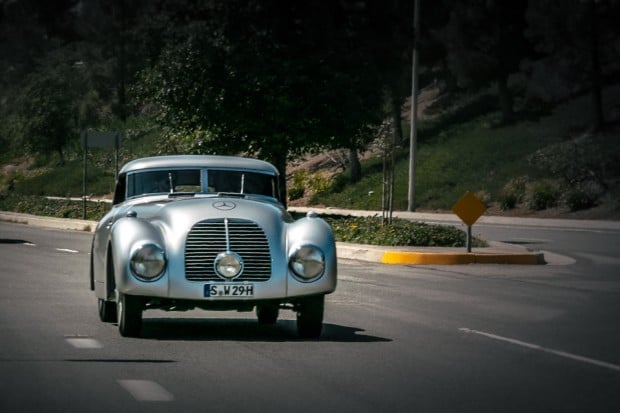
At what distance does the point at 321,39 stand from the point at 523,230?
A: 25.2ft

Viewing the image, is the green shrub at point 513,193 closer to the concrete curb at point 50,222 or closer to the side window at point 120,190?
the concrete curb at point 50,222

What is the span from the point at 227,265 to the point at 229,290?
0.72ft

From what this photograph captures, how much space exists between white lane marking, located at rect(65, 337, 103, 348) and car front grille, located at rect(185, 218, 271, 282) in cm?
98

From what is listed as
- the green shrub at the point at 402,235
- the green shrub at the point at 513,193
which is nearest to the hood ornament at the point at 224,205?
the green shrub at the point at 402,235

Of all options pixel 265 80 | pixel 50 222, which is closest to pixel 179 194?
pixel 265 80

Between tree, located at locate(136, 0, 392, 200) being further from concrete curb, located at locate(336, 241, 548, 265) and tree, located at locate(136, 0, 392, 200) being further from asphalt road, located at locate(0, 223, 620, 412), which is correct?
asphalt road, located at locate(0, 223, 620, 412)

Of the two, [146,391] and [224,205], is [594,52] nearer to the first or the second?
[224,205]

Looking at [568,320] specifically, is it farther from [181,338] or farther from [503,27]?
[503,27]

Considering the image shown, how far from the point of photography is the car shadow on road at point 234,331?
44.7ft

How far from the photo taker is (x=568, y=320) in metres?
15.8

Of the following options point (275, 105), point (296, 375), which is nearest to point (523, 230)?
point (275, 105)

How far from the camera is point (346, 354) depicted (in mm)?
12359

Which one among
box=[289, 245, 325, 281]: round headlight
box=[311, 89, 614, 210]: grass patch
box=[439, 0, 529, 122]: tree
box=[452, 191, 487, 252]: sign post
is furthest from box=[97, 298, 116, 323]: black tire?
box=[439, 0, 529, 122]: tree

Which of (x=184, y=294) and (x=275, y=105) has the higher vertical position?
(x=275, y=105)
